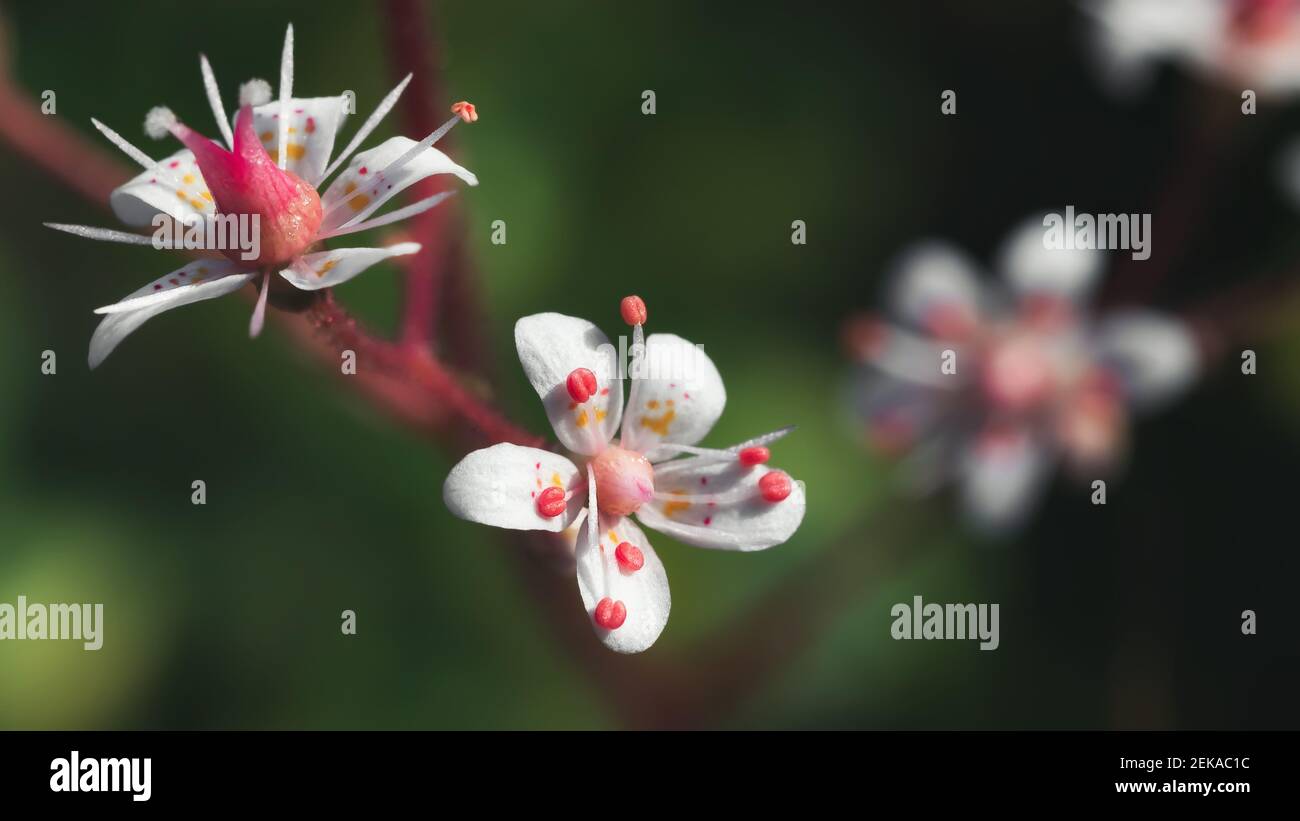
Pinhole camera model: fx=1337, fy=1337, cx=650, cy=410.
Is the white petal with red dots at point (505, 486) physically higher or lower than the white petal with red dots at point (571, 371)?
lower

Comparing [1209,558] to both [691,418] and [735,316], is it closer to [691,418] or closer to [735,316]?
[735,316]

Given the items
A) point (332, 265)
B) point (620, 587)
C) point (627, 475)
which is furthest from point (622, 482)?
point (332, 265)

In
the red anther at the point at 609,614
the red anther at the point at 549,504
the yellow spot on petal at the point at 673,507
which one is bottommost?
the red anther at the point at 609,614

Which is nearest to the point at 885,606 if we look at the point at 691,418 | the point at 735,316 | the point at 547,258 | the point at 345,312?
the point at 735,316

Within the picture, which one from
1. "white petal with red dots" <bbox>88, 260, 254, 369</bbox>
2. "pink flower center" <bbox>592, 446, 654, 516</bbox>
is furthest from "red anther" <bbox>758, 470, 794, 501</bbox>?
"white petal with red dots" <bbox>88, 260, 254, 369</bbox>

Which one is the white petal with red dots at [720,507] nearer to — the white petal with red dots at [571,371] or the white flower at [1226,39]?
the white petal with red dots at [571,371]

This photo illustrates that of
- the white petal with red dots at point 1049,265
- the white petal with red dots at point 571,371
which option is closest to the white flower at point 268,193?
the white petal with red dots at point 571,371

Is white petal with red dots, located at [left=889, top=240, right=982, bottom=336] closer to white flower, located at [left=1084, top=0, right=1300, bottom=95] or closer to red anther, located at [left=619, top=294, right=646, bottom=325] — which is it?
Result: white flower, located at [left=1084, top=0, right=1300, bottom=95]
